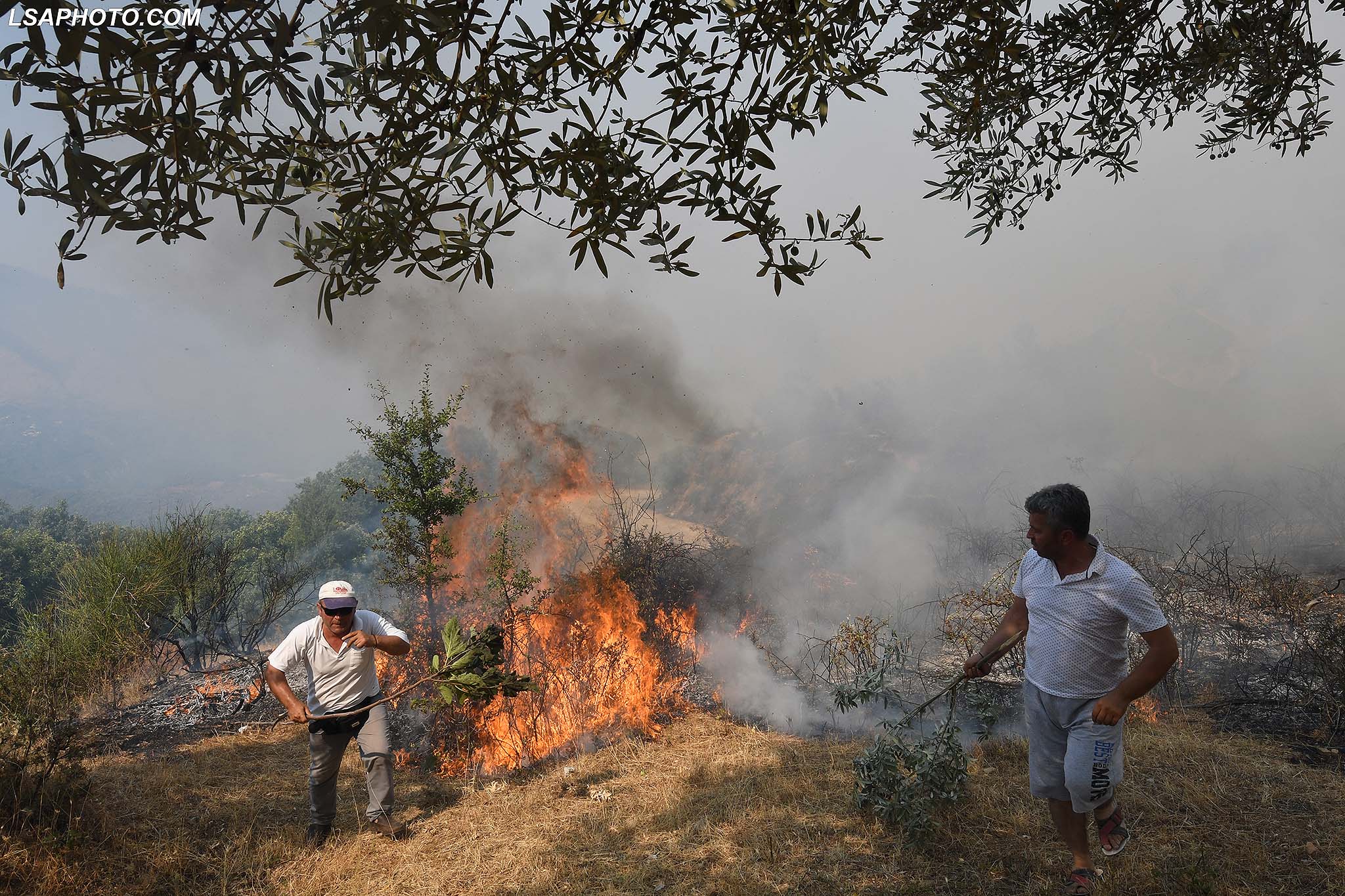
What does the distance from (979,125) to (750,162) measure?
218 centimetres

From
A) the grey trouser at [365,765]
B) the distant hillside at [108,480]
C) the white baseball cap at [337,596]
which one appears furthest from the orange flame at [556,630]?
the distant hillside at [108,480]

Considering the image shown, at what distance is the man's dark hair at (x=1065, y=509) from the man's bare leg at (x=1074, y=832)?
1.31m

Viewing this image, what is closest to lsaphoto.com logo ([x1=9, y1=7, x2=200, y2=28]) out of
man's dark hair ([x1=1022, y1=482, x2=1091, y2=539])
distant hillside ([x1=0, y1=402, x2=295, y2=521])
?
man's dark hair ([x1=1022, y1=482, x2=1091, y2=539])

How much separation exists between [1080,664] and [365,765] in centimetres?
468

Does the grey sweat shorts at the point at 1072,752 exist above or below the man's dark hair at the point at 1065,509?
below

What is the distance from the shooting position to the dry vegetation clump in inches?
148

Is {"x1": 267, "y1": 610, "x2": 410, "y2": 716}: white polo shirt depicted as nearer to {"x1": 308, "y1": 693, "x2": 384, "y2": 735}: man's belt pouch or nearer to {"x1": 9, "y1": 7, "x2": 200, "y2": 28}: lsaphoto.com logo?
{"x1": 308, "y1": 693, "x2": 384, "y2": 735}: man's belt pouch

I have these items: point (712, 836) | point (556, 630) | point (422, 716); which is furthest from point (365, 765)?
point (556, 630)

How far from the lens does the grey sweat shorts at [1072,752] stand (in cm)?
311

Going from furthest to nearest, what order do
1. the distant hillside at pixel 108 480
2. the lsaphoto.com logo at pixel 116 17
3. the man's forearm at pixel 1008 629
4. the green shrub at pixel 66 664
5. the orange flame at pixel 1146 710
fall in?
the distant hillside at pixel 108 480 → the orange flame at pixel 1146 710 → the green shrub at pixel 66 664 → the man's forearm at pixel 1008 629 → the lsaphoto.com logo at pixel 116 17

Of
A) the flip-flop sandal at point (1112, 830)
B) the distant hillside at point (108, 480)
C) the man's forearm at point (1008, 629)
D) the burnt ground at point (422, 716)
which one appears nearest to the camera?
the flip-flop sandal at point (1112, 830)

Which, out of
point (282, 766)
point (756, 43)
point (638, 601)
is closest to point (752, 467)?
point (638, 601)

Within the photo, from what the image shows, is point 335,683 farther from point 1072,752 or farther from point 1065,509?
point 1065,509

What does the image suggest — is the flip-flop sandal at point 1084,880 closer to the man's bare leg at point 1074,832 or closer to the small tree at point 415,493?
the man's bare leg at point 1074,832
